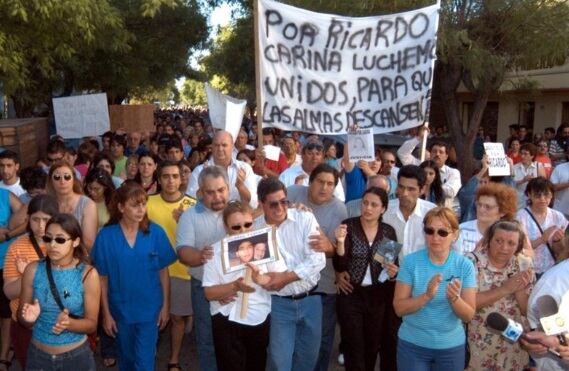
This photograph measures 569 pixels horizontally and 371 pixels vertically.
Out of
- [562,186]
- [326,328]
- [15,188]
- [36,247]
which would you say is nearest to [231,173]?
[326,328]

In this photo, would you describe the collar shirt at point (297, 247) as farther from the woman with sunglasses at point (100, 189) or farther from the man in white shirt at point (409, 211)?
the woman with sunglasses at point (100, 189)

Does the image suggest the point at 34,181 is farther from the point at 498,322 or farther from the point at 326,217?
the point at 498,322

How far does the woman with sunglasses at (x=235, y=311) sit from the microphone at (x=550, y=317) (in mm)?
1656

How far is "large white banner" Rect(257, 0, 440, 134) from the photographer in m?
6.32

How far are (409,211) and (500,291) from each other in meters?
1.12

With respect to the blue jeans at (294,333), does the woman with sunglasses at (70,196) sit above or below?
above

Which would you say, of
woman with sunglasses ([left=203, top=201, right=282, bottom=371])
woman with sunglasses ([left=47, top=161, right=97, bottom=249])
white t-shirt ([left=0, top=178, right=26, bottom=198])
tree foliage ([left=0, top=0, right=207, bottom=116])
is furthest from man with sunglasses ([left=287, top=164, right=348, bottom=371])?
tree foliage ([left=0, top=0, right=207, bottom=116])

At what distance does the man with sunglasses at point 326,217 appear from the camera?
467cm

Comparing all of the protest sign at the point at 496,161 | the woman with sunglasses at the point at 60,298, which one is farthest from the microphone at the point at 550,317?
the protest sign at the point at 496,161

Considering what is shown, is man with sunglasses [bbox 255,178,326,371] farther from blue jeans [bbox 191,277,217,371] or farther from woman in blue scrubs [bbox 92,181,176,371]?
woman in blue scrubs [bbox 92,181,176,371]

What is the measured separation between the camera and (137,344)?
448 cm

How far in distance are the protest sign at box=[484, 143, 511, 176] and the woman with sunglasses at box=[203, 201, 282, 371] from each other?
335cm

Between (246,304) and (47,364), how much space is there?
1.22 metres

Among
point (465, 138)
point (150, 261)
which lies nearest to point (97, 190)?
point (150, 261)
